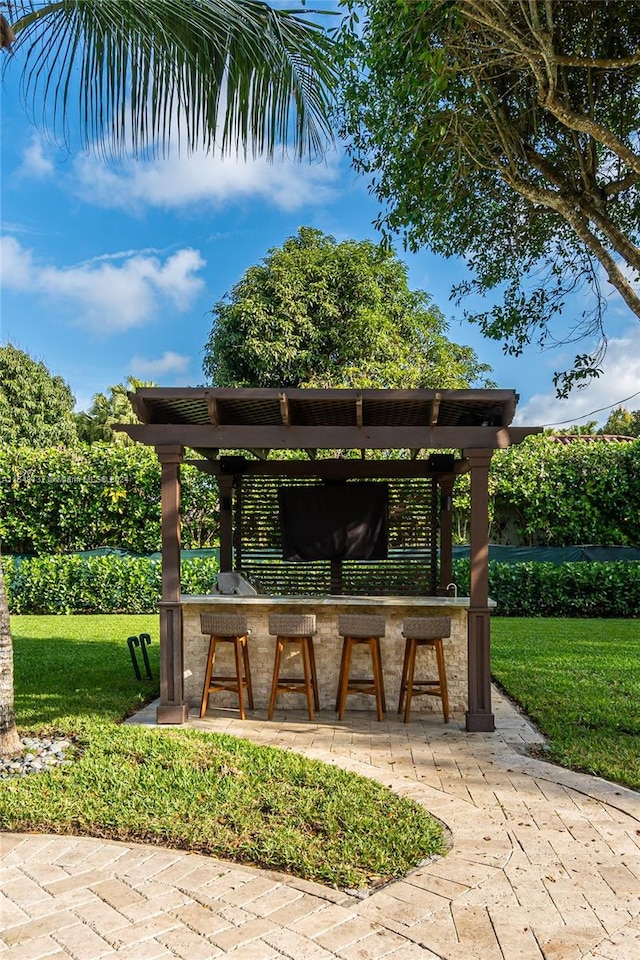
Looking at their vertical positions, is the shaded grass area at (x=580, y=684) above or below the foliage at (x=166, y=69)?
below

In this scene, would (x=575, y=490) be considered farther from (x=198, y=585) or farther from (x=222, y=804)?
(x=222, y=804)

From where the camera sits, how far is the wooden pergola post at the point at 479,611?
18.3 feet

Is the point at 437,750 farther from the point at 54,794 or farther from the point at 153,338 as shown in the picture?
the point at 153,338

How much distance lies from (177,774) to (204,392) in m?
2.77

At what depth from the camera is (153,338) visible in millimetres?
22672

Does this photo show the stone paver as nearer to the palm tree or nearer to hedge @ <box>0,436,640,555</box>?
the palm tree

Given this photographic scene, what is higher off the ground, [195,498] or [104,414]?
[104,414]

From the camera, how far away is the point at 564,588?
12047mm

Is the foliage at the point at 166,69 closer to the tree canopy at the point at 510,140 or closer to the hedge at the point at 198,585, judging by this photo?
the tree canopy at the point at 510,140

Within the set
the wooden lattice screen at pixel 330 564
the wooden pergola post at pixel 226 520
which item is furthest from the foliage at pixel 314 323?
the wooden pergola post at pixel 226 520

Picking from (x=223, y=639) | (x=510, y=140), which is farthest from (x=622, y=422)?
(x=223, y=639)

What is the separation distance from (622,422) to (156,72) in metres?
28.8

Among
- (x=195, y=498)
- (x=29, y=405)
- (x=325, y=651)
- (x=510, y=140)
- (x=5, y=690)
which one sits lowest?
(x=325, y=651)

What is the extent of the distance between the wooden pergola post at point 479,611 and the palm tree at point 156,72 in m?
2.94
